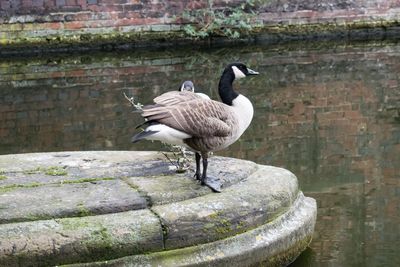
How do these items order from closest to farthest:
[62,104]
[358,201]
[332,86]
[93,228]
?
[93,228], [358,201], [62,104], [332,86]

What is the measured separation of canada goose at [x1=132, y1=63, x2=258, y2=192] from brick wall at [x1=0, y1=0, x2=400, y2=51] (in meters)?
10.8

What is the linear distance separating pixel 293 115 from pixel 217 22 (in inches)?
280

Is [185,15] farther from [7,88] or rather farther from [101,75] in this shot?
[7,88]

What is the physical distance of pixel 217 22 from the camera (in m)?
15.4

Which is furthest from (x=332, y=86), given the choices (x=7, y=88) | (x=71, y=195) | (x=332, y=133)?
(x=71, y=195)

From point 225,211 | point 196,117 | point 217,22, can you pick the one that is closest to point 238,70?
point 196,117

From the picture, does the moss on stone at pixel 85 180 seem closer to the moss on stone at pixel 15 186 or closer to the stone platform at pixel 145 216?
the stone platform at pixel 145 216

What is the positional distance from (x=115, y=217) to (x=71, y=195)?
13.5 inches

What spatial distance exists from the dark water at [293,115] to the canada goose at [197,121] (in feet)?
3.09

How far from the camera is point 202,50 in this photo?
15.0 meters

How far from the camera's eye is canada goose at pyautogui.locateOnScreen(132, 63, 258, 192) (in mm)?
3926

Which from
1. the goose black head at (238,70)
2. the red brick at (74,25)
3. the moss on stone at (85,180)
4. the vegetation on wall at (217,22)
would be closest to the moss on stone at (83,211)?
the moss on stone at (85,180)

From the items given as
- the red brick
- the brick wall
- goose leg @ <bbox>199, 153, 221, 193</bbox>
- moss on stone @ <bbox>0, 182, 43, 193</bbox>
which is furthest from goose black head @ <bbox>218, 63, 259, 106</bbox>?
the red brick

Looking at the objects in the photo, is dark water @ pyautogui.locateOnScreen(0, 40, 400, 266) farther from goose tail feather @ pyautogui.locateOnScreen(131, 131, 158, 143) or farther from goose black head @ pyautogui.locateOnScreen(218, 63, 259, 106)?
goose tail feather @ pyautogui.locateOnScreen(131, 131, 158, 143)
